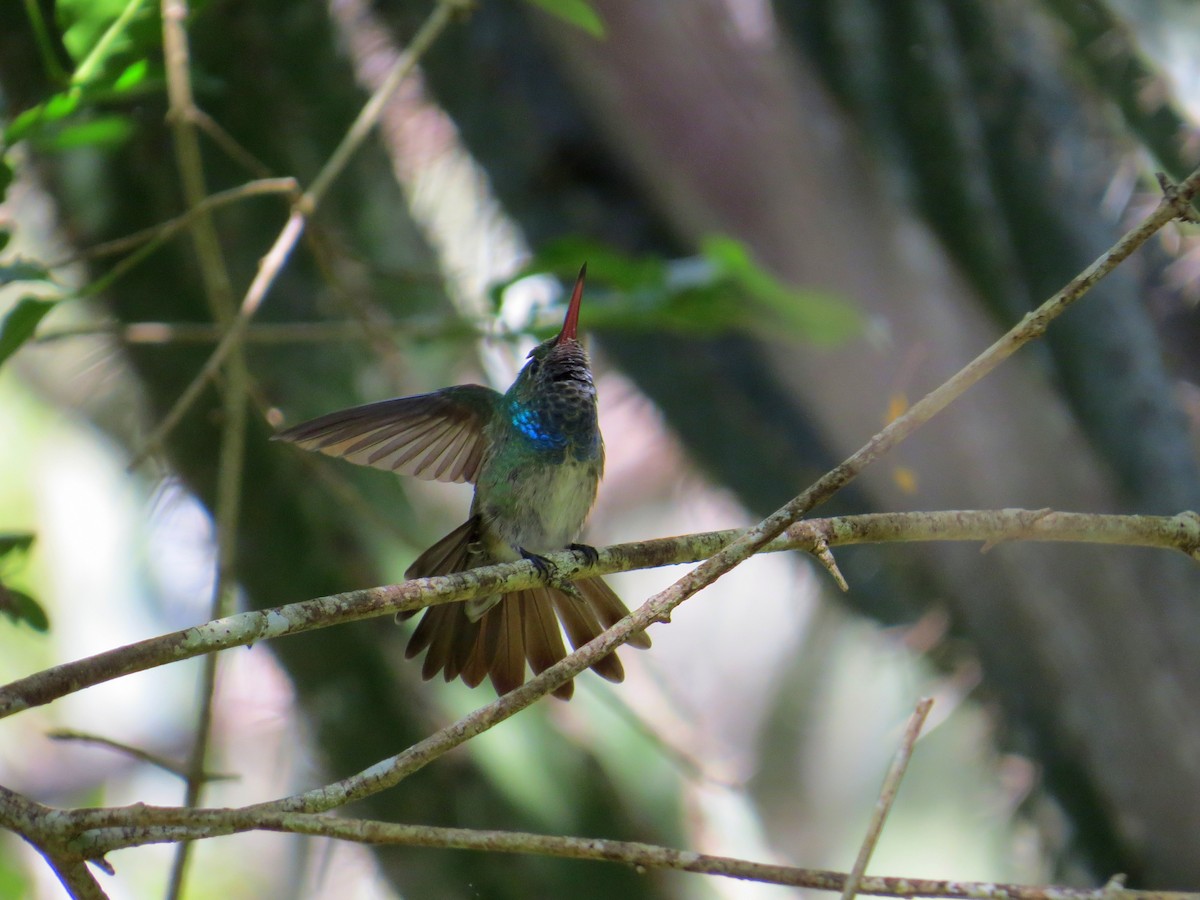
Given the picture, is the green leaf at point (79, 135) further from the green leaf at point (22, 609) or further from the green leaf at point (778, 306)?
the green leaf at point (778, 306)

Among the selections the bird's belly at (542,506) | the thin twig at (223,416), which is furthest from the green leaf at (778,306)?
the thin twig at (223,416)

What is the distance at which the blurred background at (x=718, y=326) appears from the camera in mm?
3479

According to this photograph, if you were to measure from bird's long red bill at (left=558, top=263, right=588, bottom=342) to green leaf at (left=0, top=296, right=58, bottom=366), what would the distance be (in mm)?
1130

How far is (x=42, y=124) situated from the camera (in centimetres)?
229

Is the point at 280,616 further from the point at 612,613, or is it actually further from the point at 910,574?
the point at 910,574

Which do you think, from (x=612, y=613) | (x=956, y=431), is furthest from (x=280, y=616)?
(x=956, y=431)

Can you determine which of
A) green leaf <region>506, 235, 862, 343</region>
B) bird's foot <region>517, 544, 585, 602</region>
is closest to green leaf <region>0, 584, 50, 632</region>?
bird's foot <region>517, 544, 585, 602</region>

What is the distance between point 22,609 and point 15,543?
116 millimetres

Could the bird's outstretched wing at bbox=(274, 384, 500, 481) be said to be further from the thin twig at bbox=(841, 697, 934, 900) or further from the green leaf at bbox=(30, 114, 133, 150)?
the thin twig at bbox=(841, 697, 934, 900)

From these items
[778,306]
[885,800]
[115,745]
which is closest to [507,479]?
[778,306]

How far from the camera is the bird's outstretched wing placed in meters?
2.49

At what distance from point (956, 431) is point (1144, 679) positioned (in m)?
0.88

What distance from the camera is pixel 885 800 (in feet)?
4.51

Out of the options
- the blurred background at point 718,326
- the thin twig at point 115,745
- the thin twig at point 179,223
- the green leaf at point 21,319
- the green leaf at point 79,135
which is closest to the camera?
the thin twig at point 115,745
